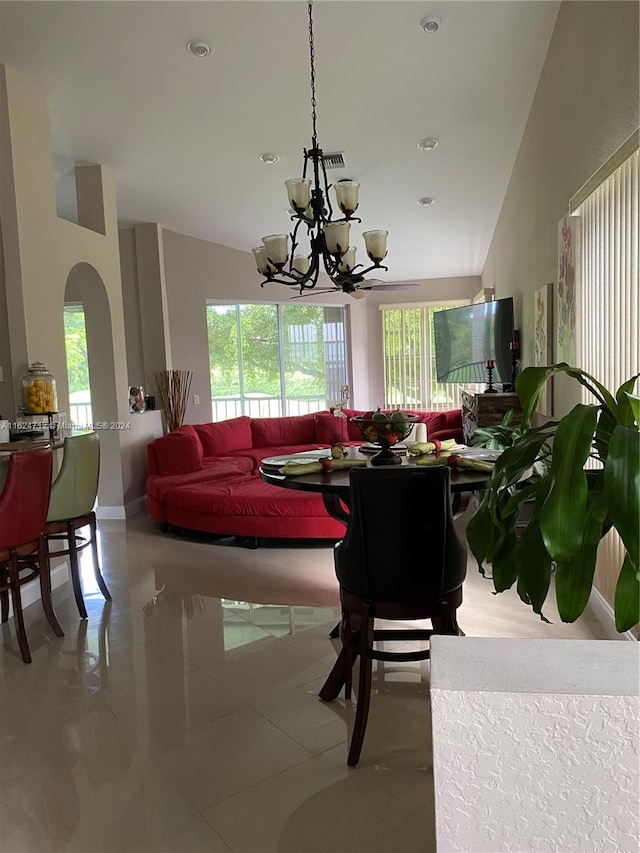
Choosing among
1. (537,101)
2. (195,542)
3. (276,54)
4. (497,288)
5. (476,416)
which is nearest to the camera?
(276,54)

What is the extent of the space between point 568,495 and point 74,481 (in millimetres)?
3131

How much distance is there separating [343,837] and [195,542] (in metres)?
3.47

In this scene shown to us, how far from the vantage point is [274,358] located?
9.12 metres

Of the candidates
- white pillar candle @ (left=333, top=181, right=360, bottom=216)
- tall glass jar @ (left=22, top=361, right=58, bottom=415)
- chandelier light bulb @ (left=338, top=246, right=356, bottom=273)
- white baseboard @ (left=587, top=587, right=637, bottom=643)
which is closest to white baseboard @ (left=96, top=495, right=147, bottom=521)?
→ tall glass jar @ (left=22, top=361, right=58, bottom=415)

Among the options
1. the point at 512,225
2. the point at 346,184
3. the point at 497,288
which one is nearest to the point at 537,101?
the point at 512,225

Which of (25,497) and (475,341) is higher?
(475,341)

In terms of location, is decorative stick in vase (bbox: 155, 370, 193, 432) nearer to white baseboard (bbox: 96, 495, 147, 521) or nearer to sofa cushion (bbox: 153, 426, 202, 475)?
sofa cushion (bbox: 153, 426, 202, 475)

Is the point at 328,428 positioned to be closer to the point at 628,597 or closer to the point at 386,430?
the point at 386,430

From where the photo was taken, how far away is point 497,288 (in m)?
7.55

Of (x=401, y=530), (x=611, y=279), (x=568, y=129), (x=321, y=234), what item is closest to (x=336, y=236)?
(x=321, y=234)

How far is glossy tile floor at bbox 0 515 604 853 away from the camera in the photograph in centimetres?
192

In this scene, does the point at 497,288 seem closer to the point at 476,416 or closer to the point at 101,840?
the point at 476,416

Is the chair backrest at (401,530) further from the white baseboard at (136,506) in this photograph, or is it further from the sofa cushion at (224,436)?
the sofa cushion at (224,436)

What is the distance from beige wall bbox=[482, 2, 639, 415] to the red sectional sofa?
6.63ft
